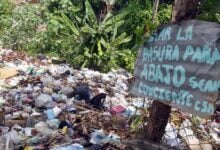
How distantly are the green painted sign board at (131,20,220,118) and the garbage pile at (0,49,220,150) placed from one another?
659 mm

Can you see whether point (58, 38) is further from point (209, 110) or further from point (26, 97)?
point (209, 110)

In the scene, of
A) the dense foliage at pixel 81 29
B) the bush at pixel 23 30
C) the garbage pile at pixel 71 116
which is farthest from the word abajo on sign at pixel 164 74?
the bush at pixel 23 30

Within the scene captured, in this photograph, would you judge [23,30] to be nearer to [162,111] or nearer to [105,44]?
[105,44]

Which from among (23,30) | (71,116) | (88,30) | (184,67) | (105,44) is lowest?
(71,116)

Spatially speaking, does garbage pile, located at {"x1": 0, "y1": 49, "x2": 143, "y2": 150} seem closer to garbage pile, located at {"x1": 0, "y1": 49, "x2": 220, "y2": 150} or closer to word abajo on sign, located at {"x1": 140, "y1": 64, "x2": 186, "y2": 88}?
garbage pile, located at {"x1": 0, "y1": 49, "x2": 220, "y2": 150}

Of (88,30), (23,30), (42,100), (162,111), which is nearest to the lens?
(162,111)

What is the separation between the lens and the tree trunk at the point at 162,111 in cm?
268

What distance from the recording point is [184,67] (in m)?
2.51

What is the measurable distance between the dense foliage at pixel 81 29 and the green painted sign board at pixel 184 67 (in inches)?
193

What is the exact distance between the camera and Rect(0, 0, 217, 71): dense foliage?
8.63 meters

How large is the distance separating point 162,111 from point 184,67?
19.8 inches

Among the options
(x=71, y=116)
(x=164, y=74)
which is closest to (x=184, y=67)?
(x=164, y=74)

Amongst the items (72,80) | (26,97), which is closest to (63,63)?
(72,80)

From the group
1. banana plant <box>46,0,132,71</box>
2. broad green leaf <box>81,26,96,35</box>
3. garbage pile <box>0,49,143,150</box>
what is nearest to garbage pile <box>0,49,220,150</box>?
garbage pile <box>0,49,143,150</box>
